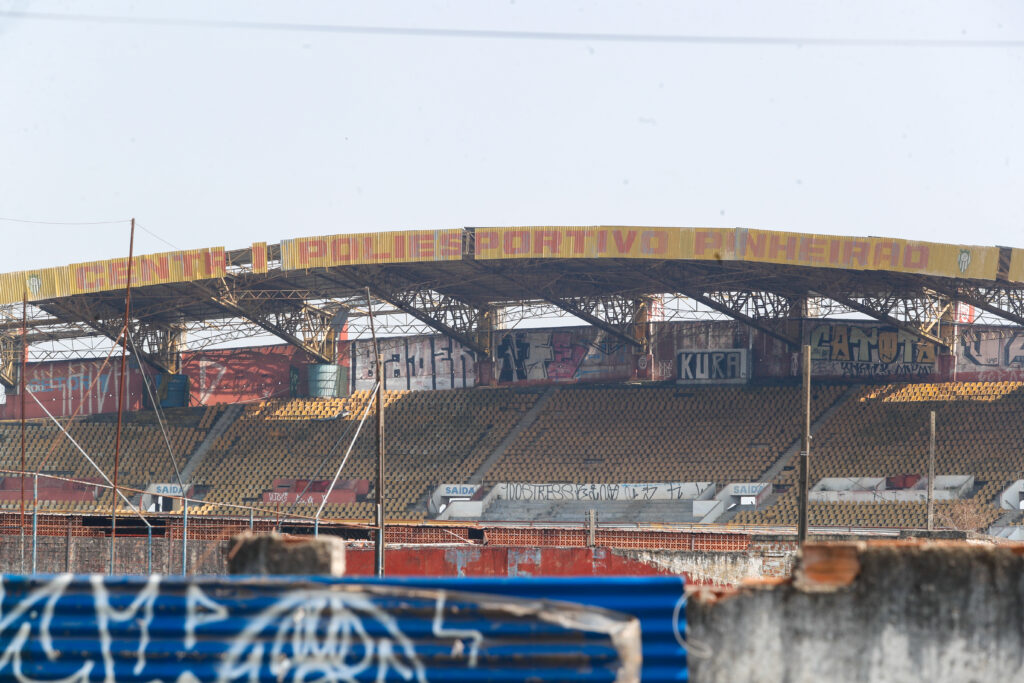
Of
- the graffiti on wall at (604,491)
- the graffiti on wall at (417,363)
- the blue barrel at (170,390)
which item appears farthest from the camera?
the blue barrel at (170,390)

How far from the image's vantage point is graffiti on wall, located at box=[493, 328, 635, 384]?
165 ft

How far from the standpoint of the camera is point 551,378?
168ft

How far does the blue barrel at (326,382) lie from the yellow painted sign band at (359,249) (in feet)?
38.5

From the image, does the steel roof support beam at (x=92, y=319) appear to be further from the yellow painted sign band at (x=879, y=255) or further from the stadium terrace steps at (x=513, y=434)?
the yellow painted sign band at (x=879, y=255)

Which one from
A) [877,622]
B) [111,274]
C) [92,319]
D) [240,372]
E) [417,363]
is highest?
[111,274]

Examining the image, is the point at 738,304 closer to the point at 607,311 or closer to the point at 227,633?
the point at 607,311

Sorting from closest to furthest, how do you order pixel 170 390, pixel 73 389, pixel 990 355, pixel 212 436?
pixel 990 355 → pixel 212 436 → pixel 170 390 → pixel 73 389

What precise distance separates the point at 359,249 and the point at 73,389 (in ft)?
78.3

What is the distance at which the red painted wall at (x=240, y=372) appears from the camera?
54.8 m

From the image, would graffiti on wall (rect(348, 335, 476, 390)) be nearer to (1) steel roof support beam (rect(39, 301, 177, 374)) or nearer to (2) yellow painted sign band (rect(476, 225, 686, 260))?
(1) steel roof support beam (rect(39, 301, 177, 374))

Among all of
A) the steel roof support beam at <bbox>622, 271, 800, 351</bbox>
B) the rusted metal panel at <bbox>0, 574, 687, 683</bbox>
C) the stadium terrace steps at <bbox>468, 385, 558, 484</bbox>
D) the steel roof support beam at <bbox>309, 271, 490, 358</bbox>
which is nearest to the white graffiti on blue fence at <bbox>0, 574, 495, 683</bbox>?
the rusted metal panel at <bbox>0, 574, 687, 683</bbox>

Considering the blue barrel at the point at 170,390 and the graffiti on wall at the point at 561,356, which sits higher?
the graffiti on wall at the point at 561,356

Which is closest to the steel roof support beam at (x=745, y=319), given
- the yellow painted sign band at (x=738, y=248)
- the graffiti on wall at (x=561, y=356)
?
the graffiti on wall at (x=561, y=356)

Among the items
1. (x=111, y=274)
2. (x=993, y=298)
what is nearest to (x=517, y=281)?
(x=111, y=274)
